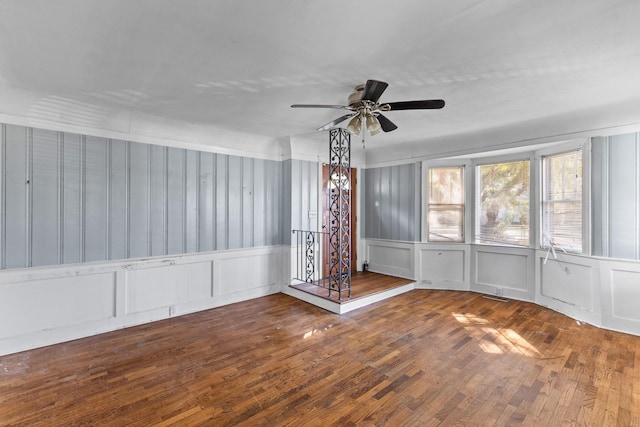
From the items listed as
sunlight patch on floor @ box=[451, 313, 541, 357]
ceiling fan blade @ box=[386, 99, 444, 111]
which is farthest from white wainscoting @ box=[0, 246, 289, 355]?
ceiling fan blade @ box=[386, 99, 444, 111]

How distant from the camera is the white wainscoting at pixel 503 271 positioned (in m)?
4.87

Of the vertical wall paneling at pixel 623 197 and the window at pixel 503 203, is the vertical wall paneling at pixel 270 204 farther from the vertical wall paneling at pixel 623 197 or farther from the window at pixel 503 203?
the vertical wall paneling at pixel 623 197

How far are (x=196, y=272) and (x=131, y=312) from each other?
3.06 ft

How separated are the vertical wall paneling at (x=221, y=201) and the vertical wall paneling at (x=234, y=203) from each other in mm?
35

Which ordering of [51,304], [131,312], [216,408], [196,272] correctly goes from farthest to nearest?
[196,272] → [131,312] → [51,304] → [216,408]

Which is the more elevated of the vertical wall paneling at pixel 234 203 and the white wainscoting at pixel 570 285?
the vertical wall paneling at pixel 234 203

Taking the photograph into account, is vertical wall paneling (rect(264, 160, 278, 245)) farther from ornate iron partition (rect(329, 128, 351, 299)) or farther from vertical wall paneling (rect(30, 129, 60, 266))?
vertical wall paneling (rect(30, 129, 60, 266))

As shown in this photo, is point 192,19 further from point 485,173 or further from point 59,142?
point 485,173

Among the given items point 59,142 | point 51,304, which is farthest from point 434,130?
point 51,304

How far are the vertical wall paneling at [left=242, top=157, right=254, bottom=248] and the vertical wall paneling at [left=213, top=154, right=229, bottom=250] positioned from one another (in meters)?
0.30

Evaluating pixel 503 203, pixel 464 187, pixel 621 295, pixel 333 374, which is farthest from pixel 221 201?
pixel 621 295

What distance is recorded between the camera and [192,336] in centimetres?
356

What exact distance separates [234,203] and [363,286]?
262cm

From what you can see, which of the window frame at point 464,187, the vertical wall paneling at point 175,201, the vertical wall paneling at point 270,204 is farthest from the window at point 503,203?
the vertical wall paneling at point 175,201
